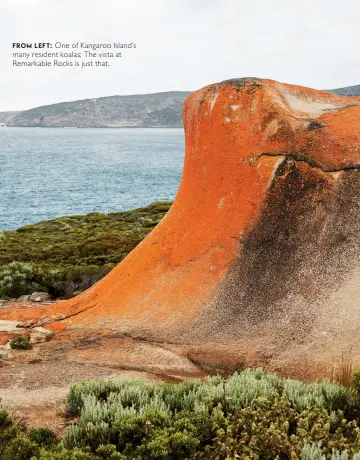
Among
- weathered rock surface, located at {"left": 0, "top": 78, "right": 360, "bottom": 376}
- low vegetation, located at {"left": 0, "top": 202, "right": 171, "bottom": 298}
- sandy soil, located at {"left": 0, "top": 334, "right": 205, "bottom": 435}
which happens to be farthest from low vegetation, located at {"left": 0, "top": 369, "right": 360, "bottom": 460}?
low vegetation, located at {"left": 0, "top": 202, "right": 171, "bottom": 298}

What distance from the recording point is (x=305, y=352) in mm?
11109

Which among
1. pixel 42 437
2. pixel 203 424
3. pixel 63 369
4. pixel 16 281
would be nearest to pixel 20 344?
pixel 63 369

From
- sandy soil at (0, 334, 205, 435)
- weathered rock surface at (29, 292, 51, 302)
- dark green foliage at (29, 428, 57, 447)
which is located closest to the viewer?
dark green foliage at (29, 428, 57, 447)

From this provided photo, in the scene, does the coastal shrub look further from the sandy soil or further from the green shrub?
the green shrub

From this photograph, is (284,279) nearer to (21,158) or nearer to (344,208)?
(344,208)

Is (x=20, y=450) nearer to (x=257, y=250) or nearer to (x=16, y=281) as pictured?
(x=257, y=250)

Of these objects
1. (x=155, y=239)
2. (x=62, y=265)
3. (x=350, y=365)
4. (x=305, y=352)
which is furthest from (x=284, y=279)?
(x=62, y=265)

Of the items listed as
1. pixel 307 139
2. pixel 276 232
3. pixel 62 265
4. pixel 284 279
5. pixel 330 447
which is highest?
pixel 307 139

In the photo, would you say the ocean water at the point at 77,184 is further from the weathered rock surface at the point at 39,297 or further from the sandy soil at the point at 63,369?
the sandy soil at the point at 63,369

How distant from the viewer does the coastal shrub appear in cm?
2248

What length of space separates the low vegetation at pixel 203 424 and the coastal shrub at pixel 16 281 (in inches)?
558

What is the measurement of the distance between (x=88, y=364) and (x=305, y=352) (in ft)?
15.1

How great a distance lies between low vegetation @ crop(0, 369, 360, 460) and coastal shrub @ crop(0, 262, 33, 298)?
14.2m

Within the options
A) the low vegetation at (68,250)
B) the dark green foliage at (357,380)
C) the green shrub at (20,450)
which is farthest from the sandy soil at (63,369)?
the low vegetation at (68,250)
